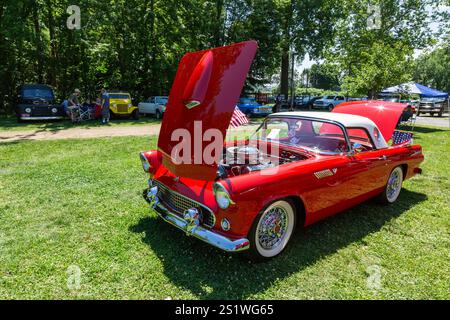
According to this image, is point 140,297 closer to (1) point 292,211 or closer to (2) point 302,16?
(1) point 292,211

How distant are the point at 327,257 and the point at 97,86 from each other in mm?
22501

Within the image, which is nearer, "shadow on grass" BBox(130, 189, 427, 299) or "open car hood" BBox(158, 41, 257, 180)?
"shadow on grass" BBox(130, 189, 427, 299)

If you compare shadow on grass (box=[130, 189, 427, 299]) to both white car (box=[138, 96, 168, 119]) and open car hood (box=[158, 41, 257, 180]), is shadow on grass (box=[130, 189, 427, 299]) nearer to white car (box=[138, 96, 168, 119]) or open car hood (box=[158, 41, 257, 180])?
open car hood (box=[158, 41, 257, 180])

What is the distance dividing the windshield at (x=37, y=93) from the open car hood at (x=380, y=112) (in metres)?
14.1

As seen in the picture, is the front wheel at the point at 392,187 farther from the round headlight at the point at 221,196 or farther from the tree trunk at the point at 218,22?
the tree trunk at the point at 218,22

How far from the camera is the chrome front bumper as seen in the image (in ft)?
9.14

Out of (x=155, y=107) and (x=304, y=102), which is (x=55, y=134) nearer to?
(x=155, y=107)

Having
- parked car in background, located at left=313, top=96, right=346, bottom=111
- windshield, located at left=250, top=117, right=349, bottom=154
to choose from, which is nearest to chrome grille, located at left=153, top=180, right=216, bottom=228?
windshield, located at left=250, top=117, right=349, bottom=154

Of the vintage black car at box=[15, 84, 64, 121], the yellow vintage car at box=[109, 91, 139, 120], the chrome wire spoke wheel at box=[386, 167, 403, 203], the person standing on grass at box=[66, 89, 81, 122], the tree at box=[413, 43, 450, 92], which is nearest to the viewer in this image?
the chrome wire spoke wheel at box=[386, 167, 403, 203]

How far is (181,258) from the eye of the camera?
10.6ft

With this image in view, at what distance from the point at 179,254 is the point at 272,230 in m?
1.04

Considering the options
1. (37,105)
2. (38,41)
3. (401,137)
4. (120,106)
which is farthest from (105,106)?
(401,137)

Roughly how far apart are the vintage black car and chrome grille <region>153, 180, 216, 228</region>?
13.0 m

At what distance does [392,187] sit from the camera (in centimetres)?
498
